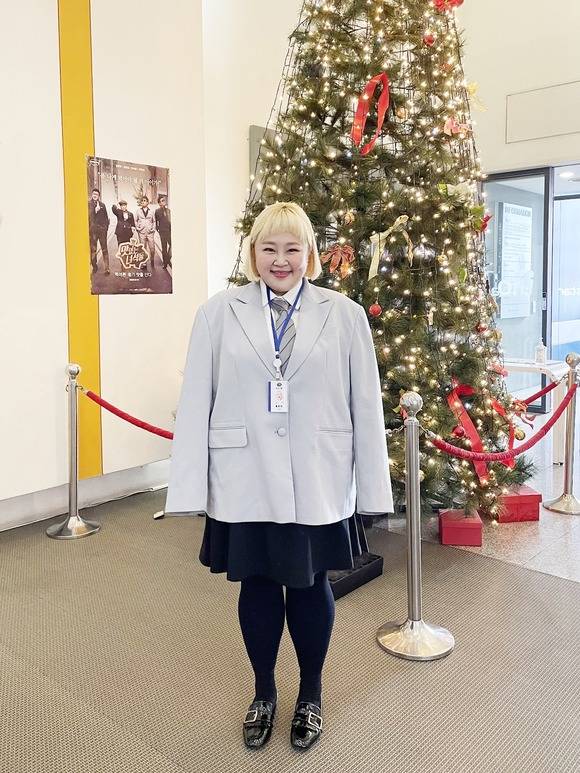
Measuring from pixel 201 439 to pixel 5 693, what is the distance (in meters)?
1.25

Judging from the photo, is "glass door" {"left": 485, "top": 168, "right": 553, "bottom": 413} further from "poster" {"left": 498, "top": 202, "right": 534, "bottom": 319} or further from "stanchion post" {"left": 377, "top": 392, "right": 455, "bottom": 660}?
"stanchion post" {"left": 377, "top": 392, "right": 455, "bottom": 660}

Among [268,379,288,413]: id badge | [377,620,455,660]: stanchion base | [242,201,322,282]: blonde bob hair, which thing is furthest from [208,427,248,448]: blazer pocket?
[377,620,455,660]: stanchion base

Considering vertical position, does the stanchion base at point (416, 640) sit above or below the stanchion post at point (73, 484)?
below

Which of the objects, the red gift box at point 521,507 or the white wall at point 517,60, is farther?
the white wall at point 517,60

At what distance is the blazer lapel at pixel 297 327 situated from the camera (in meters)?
1.92

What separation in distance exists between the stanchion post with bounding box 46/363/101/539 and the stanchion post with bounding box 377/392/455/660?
2.02 m

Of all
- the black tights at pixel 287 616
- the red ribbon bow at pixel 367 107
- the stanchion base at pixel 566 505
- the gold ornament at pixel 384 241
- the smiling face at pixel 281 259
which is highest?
the red ribbon bow at pixel 367 107

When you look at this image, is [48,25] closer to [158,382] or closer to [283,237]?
[158,382]

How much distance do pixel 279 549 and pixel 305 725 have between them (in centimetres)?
59

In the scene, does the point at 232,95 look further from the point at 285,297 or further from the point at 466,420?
the point at 285,297

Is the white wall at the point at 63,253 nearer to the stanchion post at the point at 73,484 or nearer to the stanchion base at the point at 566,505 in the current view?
the stanchion post at the point at 73,484

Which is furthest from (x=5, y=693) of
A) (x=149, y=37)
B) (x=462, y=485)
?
(x=149, y=37)

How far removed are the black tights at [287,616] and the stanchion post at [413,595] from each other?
0.67m

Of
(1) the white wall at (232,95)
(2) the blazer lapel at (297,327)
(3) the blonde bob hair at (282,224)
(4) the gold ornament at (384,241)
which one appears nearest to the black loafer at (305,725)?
(2) the blazer lapel at (297,327)
